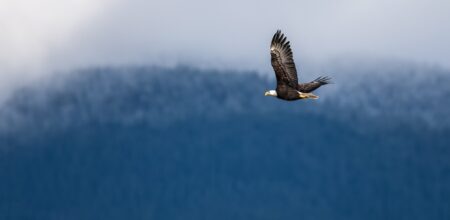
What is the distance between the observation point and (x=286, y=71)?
206ft

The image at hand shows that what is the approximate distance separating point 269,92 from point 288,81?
5.81 feet

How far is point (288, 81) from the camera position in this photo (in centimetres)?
6288

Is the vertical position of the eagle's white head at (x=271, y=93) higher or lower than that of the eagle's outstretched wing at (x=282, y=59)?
lower

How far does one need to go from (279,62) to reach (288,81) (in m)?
1.21

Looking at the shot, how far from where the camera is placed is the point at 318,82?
205ft

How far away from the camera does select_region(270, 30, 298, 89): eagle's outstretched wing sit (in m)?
62.7

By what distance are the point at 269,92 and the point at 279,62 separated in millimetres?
2304

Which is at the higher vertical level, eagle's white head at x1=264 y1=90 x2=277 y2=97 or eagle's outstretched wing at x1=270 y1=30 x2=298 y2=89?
eagle's outstretched wing at x1=270 y1=30 x2=298 y2=89

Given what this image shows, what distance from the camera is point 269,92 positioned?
2527 inches

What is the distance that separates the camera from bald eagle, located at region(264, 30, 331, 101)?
2467 inches

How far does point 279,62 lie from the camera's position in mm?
62688

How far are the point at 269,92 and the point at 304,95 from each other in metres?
2.76

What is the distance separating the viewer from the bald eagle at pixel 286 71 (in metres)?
62.7

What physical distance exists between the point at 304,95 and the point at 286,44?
312 centimetres
